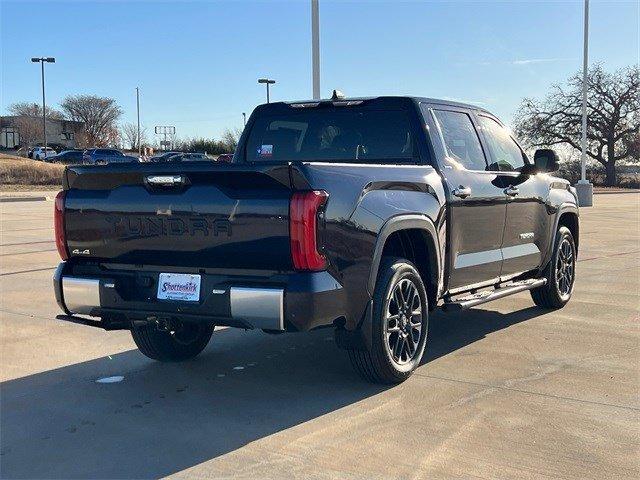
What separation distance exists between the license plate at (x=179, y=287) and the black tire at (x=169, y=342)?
Answer: 3.38 ft

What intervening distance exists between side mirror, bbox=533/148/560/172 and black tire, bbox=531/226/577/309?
0.93 metres

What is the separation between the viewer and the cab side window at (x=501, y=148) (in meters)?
6.77

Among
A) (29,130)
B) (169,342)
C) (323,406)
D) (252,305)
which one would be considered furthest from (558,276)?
(29,130)

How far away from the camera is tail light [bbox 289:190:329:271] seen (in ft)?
14.0

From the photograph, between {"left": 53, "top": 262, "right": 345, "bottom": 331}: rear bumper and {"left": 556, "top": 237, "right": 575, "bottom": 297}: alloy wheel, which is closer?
{"left": 53, "top": 262, "right": 345, "bottom": 331}: rear bumper

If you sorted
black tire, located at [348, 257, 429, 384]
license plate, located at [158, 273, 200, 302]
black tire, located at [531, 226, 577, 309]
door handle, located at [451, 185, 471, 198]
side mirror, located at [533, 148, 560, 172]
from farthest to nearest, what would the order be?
black tire, located at [531, 226, 577, 309] < side mirror, located at [533, 148, 560, 172] < door handle, located at [451, 185, 471, 198] < black tire, located at [348, 257, 429, 384] < license plate, located at [158, 273, 200, 302]

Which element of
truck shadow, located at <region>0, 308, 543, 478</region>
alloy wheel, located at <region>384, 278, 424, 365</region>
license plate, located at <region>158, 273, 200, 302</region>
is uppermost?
license plate, located at <region>158, 273, 200, 302</region>

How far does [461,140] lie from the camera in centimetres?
632

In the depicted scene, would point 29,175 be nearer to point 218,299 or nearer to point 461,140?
point 461,140

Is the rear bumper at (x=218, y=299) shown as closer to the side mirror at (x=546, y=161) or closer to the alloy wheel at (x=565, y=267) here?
the side mirror at (x=546, y=161)

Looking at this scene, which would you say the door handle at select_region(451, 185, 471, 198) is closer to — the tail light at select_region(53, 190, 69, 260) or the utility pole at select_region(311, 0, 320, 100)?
the tail light at select_region(53, 190, 69, 260)

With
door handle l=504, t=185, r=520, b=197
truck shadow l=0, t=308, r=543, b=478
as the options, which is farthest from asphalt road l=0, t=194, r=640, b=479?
door handle l=504, t=185, r=520, b=197

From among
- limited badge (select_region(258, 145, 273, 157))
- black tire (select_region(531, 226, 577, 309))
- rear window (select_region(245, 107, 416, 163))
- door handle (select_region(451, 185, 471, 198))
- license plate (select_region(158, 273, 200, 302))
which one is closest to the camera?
license plate (select_region(158, 273, 200, 302))

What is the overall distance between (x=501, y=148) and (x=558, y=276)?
1631 millimetres
